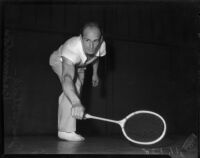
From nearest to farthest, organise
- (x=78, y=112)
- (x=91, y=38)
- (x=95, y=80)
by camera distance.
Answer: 1. (x=78, y=112)
2. (x=91, y=38)
3. (x=95, y=80)

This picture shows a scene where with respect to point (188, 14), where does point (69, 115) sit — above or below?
below

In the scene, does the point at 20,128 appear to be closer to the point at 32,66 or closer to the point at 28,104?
the point at 28,104

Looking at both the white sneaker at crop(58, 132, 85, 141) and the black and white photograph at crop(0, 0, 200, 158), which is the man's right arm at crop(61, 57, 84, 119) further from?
the white sneaker at crop(58, 132, 85, 141)

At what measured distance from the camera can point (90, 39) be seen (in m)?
1.00

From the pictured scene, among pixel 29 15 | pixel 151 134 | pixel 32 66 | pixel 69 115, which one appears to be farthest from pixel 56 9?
pixel 151 134

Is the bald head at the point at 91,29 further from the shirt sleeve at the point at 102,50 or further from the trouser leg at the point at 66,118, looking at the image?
the trouser leg at the point at 66,118

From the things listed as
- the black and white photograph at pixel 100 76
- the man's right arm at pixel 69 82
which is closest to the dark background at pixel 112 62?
the black and white photograph at pixel 100 76

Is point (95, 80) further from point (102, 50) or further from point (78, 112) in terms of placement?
point (78, 112)

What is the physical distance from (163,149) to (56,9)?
0.46 m

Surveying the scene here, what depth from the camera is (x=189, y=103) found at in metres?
1.05

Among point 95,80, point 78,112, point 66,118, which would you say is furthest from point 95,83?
point 78,112

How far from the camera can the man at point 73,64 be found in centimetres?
98

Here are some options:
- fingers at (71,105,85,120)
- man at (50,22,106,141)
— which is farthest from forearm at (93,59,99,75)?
fingers at (71,105,85,120)

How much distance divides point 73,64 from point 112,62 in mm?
203
